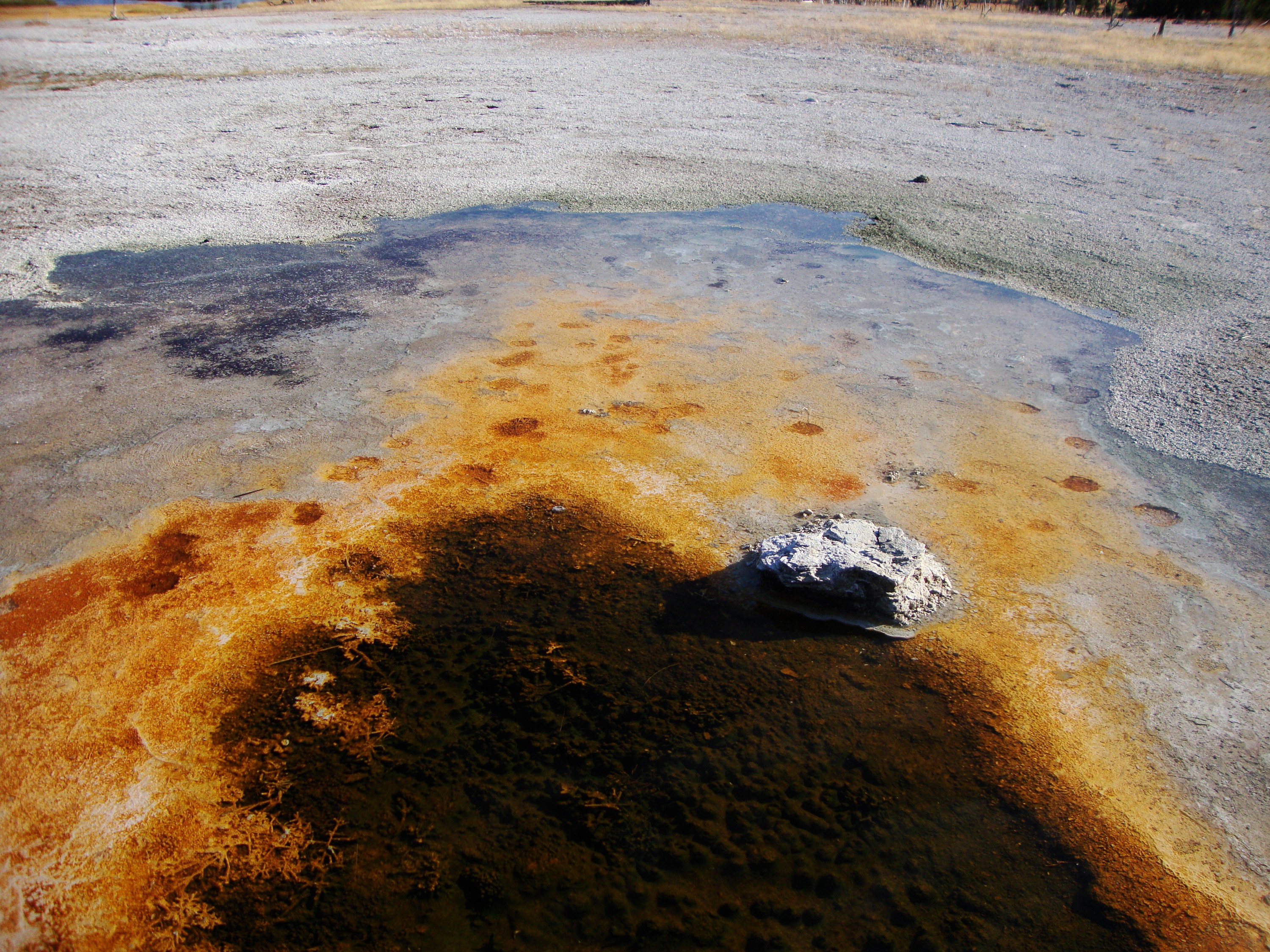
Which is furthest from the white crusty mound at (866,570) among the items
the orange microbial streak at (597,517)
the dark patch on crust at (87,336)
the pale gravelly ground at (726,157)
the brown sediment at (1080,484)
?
the dark patch on crust at (87,336)

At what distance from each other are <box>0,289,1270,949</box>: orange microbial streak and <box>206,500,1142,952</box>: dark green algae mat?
0.07m

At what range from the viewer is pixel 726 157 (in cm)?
791

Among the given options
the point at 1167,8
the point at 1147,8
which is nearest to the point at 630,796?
the point at 1167,8

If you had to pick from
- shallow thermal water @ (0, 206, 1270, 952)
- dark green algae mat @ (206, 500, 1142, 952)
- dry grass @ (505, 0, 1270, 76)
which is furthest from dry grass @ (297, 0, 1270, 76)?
dark green algae mat @ (206, 500, 1142, 952)

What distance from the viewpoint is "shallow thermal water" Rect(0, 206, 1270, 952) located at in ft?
6.49

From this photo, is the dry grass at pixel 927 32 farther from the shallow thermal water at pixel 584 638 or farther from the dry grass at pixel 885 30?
the shallow thermal water at pixel 584 638

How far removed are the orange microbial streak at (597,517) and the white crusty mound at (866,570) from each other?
11 centimetres

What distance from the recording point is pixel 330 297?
5.12m

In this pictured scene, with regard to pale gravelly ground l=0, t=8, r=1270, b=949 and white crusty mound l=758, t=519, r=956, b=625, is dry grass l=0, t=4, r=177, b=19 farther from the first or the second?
white crusty mound l=758, t=519, r=956, b=625

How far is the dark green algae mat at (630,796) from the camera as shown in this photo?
6.23 ft

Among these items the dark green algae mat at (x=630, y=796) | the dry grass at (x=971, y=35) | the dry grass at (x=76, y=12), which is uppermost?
the dry grass at (x=76, y=12)

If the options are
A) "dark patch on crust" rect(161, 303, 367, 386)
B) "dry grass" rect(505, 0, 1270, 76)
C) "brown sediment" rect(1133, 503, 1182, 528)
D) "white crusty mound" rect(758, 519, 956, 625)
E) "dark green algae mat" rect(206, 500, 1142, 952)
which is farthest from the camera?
"dry grass" rect(505, 0, 1270, 76)

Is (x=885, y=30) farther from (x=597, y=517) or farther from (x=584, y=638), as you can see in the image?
(x=584, y=638)

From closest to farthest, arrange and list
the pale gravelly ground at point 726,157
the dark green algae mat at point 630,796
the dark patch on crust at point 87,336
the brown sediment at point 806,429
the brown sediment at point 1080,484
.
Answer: the dark green algae mat at point 630,796, the brown sediment at point 1080,484, the brown sediment at point 806,429, the dark patch on crust at point 87,336, the pale gravelly ground at point 726,157
